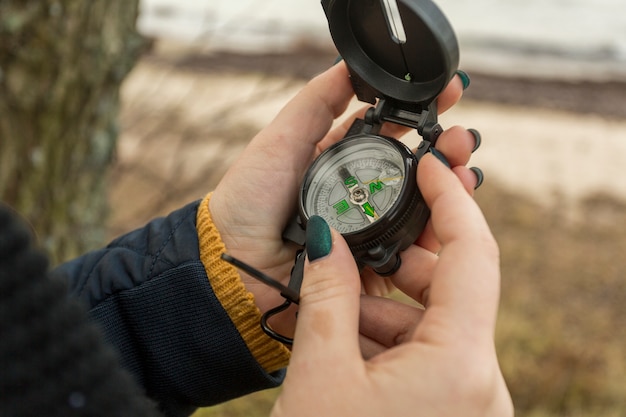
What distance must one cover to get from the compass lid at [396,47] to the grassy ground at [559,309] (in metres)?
1.65

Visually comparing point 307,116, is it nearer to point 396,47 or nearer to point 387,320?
point 396,47

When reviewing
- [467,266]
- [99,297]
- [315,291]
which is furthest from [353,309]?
[99,297]

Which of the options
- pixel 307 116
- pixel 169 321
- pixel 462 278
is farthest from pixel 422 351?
pixel 307 116

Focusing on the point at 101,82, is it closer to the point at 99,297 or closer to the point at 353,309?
the point at 99,297

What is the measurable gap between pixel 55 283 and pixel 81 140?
62.9 inches

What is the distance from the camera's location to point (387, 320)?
1.24m

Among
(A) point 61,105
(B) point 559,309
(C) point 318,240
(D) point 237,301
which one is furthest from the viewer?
(B) point 559,309

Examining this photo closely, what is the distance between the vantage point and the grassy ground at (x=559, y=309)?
2654 mm

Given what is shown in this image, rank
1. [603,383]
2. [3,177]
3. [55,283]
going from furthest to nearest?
[603,383], [3,177], [55,283]

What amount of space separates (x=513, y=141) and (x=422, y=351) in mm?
4234

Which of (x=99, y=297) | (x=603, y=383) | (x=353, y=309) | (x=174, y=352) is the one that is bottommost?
(x=603, y=383)

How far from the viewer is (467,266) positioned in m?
0.95

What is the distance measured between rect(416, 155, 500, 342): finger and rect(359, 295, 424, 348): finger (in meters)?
0.23

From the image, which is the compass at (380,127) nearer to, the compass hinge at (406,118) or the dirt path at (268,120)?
the compass hinge at (406,118)
